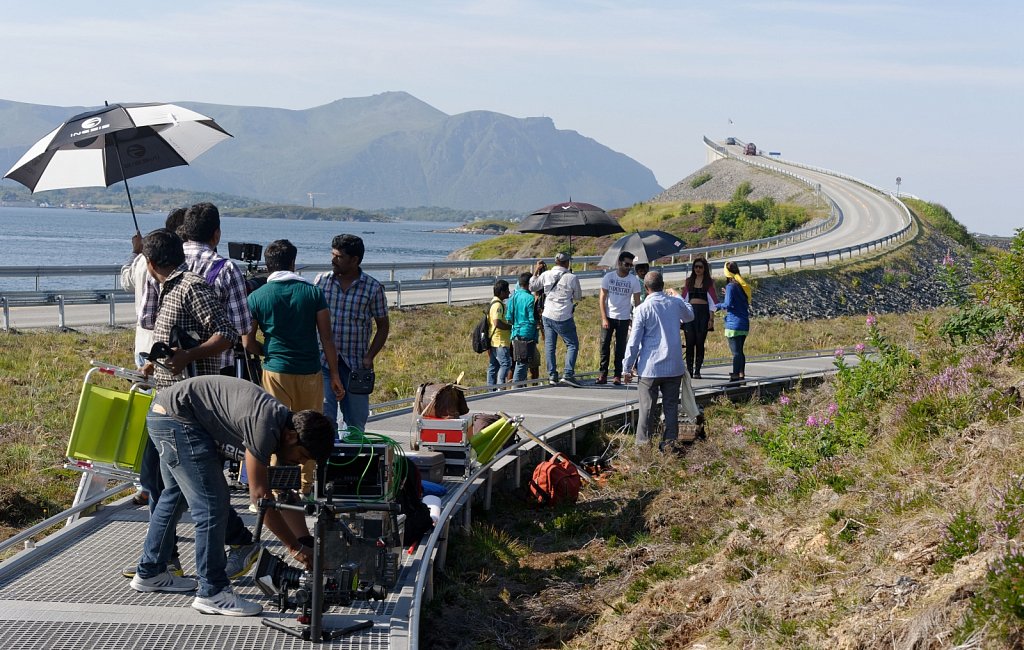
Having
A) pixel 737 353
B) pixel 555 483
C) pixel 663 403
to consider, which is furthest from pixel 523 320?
pixel 555 483

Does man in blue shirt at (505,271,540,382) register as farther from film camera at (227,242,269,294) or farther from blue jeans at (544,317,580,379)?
film camera at (227,242,269,294)

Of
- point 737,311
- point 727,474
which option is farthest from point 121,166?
point 737,311

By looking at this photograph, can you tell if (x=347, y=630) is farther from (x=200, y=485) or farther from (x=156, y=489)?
(x=156, y=489)

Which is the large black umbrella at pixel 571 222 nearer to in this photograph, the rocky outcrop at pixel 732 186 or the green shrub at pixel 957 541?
the green shrub at pixel 957 541

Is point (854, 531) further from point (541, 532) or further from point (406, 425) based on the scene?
point (406, 425)

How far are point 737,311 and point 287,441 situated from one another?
1035 cm

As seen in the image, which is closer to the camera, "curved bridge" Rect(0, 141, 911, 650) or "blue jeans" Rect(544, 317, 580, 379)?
"curved bridge" Rect(0, 141, 911, 650)

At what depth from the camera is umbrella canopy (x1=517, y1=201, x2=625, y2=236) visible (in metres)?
18.4

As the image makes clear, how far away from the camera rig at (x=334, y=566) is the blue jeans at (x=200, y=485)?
262 mm

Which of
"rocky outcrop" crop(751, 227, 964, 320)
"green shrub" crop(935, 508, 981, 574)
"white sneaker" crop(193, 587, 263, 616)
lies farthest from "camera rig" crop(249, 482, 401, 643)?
"rocky outcrop" crop(751, 227, 964, 320)

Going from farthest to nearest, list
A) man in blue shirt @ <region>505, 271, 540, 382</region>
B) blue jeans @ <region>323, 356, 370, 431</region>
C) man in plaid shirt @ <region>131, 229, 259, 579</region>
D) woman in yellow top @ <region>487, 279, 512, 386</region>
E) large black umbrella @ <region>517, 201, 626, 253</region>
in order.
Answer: large black umbrella @ <region>517, 201, 626, 253</region> < man in blue shirt @ <region>505, 271, 540, 382</region> < woman in yellow top @ <region>487, 279, 512, 386</region> < blue jeans @ <region>323, 356, 370, 431</region> < man in plaid shirt @ <region>131, 229, 259, 579</region>

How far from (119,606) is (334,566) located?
1264 mm

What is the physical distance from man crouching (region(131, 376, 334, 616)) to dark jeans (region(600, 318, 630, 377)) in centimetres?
910

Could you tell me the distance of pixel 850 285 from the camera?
40.5 metres
